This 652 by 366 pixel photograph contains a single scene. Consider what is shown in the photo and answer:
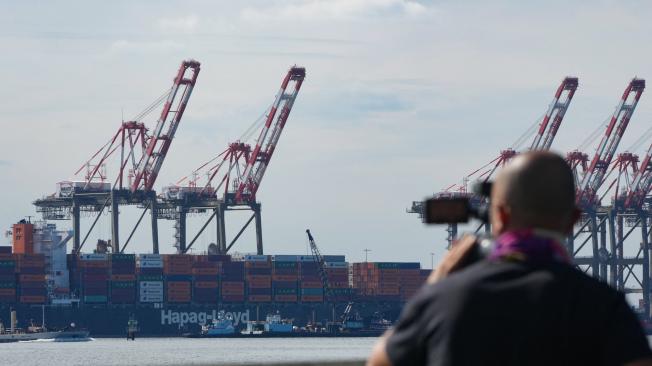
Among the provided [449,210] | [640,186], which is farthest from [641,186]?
[449,210]

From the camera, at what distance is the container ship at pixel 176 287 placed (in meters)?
154

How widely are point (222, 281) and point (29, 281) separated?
20.4m

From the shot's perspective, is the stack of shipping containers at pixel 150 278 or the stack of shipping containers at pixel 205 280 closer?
the stack of shipping containers at pixel 150 278

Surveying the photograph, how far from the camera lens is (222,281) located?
6388 inches

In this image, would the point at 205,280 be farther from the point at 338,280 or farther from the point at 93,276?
the point at 338,280

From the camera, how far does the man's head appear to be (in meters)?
3.28

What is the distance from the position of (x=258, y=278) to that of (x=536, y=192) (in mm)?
161335

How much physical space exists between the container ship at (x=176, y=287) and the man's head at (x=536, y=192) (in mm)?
152092

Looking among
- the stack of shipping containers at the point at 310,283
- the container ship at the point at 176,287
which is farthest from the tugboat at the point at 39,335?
the stack of shipping containers at the point at 310,283

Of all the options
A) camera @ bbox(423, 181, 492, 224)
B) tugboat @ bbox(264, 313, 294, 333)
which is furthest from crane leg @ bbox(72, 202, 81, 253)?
camera @ bbox(423, 181, 492, 224)

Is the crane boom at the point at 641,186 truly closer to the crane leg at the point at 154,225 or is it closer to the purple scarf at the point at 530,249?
the crane leg at the point at 154,225

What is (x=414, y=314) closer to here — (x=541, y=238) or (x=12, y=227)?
(x=541, y=238)

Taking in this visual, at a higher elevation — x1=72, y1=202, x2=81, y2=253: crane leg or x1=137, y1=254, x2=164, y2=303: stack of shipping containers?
x1=72, y1=202, x2=81, y2=253: crane leg

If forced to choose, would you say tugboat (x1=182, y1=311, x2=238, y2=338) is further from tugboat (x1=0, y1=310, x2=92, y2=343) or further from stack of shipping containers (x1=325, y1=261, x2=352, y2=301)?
stack of shipping containers (x1=325, y1=261, x2=352, y2=301)
